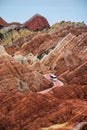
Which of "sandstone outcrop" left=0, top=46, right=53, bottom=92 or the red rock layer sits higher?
the red rock layer

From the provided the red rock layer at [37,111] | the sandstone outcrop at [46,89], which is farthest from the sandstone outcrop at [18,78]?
the red rock layer at [37,111]

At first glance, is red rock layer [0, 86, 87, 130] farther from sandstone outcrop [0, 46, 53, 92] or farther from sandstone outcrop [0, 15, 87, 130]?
sandstone outcrop [0, 46, 53, 92]

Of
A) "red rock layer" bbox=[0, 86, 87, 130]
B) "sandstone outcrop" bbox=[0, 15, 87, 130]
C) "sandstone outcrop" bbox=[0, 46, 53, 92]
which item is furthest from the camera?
"sandstone outcrop" bbox=[0, 46, 53, 92]

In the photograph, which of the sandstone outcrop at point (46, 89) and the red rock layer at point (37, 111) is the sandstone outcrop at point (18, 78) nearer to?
the sandstone outcrop at point (46, 89)

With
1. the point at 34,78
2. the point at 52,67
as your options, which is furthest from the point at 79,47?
the point at 34,78

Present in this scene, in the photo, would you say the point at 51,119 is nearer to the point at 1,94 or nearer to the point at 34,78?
the point at 1,94

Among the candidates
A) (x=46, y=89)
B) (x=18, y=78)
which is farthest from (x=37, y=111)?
(x=18, y=78)

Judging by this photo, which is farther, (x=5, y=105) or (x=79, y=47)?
(x=79, y=47)

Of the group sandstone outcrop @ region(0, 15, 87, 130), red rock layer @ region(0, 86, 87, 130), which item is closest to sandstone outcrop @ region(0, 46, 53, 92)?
sandstone outcrop @ region(0, 15, 87, 130)

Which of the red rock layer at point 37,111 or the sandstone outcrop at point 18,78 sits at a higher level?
the red rock layer at point 37,111

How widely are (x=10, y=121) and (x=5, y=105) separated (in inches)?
286

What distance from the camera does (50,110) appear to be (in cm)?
5206

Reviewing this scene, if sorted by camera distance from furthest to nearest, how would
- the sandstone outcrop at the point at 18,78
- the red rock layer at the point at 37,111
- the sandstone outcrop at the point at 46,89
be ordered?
the sandstone outcrop at the point at 18,78
the sandstone outcrop at the point at 46,89
the red rock layer at the point at 37,111

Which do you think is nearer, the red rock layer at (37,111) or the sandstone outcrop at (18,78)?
the red rock layer at (37,111)
